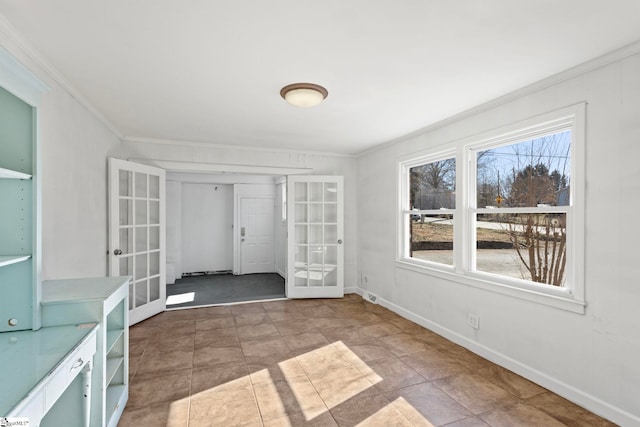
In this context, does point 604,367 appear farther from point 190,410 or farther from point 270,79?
point 270,79

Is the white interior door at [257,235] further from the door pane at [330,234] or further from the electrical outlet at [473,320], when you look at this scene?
the electrical outlet at [473,320]

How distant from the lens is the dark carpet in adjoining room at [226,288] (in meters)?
5.11

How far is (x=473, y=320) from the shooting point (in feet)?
10.4

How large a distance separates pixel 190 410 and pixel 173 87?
2506 mm

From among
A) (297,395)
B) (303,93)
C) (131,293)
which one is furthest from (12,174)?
(131,293)

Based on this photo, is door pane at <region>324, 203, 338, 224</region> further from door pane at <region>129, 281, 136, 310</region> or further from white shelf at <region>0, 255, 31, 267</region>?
white shelf at <region>0, 255, 31, 267</region>

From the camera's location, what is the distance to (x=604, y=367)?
7.09ft

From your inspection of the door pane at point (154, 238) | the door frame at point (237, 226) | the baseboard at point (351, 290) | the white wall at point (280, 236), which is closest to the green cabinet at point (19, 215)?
the door pane at point (154, 238)

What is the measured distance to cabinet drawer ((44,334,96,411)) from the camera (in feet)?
4.05

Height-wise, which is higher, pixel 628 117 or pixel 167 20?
pixel 167 20

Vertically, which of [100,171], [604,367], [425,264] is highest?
[100,171]

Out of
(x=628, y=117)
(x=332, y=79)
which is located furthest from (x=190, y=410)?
(x=628, y=117)

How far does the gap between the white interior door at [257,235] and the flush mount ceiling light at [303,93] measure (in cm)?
478

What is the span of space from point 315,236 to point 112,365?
3.45 meters
